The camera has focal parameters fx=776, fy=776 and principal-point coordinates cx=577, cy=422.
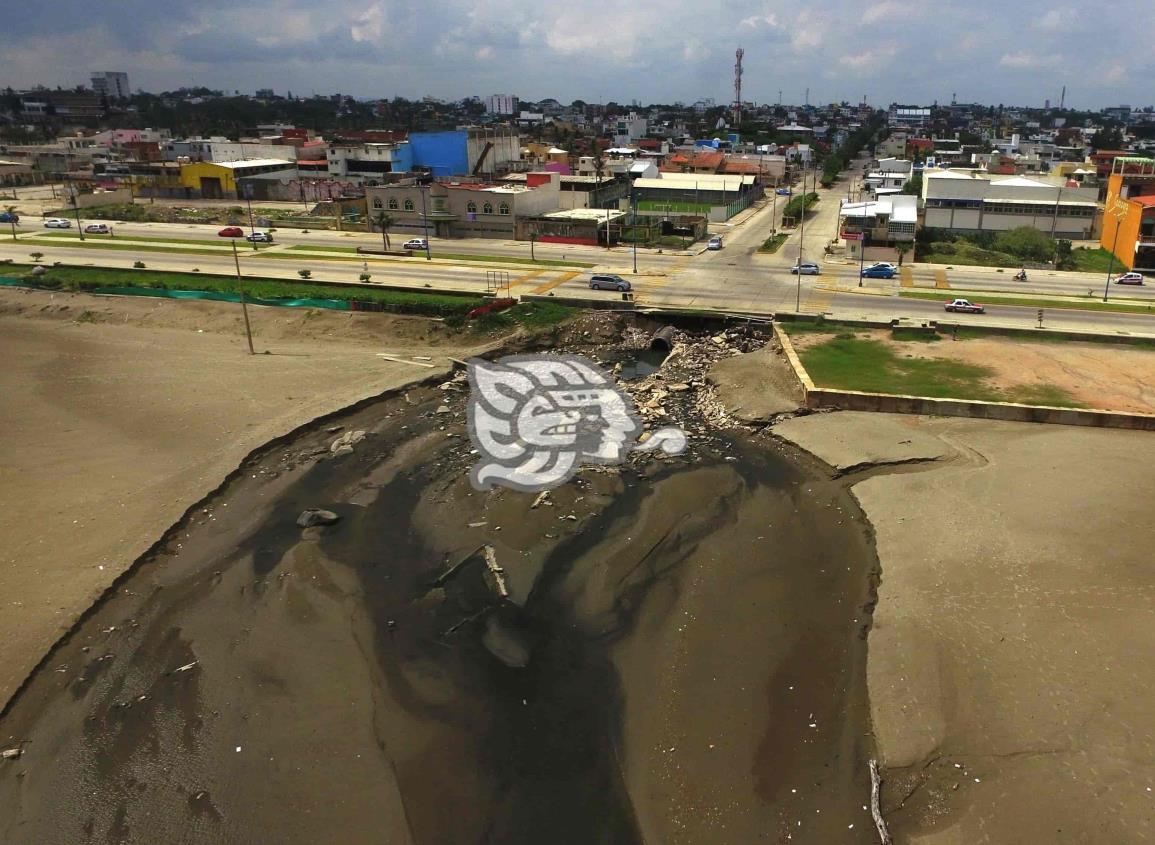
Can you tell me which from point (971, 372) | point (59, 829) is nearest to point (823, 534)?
point (971, 372)

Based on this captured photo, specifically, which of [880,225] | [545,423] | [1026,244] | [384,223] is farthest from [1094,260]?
[384,223]

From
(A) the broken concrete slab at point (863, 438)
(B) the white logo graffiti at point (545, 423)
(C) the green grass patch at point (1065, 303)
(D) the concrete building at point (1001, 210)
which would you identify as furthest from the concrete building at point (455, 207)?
(A) the broken concrete slab at point (863, 438)

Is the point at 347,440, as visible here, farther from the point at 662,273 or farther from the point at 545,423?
the point at 662,273

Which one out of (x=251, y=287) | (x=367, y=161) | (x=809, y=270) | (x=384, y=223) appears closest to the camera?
(x=251, y=287)

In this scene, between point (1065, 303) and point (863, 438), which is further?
point (1065, 303)

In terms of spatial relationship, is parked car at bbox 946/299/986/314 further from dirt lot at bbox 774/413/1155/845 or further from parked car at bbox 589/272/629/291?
parked car at bbox 589/272/629/291

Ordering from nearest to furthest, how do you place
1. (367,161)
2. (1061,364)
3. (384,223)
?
(1061,364), (384,223), (367,161)
